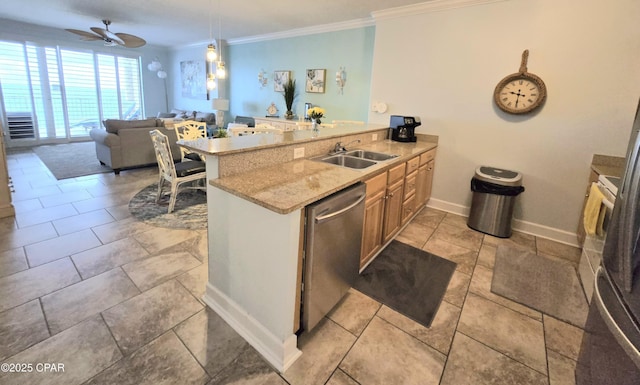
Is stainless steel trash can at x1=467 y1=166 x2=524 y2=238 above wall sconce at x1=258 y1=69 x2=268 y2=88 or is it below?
below

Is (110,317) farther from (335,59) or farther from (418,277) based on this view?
(335,59)

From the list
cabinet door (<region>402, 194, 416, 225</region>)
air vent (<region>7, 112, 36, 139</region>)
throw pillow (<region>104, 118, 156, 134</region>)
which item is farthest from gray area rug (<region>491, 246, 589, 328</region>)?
air vent (<region>7, 112, 36, 139</region>)

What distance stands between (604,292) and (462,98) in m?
2.86

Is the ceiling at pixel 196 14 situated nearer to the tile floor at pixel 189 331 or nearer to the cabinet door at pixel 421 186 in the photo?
the cabinet door at pixel 421 186

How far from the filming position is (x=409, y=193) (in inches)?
121

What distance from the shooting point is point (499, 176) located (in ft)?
10.2

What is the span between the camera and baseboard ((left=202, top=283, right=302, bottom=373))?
1.54m

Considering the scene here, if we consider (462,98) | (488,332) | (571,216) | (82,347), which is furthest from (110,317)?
(571,216)

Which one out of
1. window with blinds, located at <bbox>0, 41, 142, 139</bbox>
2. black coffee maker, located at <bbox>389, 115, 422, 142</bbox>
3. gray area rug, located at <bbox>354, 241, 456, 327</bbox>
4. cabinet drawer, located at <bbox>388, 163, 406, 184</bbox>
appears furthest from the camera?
window with blinds, located at <bbox>0, 41, 142, 139</bbox>

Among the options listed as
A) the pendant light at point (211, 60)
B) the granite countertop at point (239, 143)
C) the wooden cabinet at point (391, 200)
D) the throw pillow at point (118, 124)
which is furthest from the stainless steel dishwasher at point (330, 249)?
the throw pillow at point (118, 124)

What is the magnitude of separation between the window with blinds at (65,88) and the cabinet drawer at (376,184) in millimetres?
8239

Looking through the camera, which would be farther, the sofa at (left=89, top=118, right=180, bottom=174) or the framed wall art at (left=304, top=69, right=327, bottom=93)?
the framed wall art at (left=304, top=69, right=327, bottom=93)

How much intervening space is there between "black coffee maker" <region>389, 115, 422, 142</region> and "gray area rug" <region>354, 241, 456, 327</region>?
4.90 ft

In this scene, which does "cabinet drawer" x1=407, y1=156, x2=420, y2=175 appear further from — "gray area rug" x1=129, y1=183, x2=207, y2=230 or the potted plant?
the potted plant
